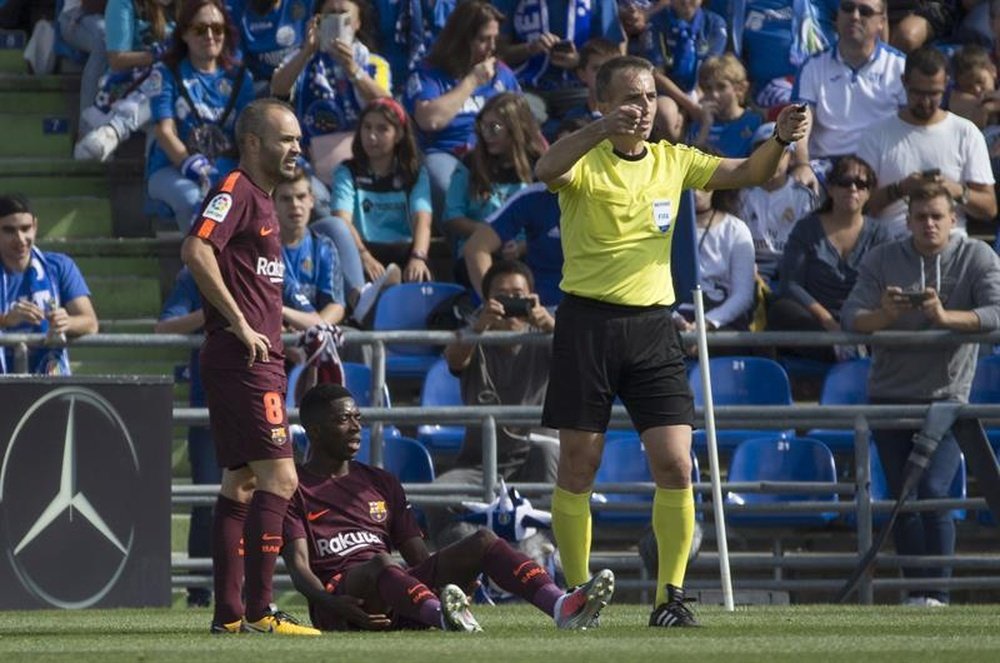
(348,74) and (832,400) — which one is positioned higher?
(348,74)

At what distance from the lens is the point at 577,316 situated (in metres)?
8.57

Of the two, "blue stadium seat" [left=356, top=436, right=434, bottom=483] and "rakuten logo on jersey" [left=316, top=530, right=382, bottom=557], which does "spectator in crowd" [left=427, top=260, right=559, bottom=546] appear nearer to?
"blue stadium seat" [left=356, top=436, right=434, bottom=483]

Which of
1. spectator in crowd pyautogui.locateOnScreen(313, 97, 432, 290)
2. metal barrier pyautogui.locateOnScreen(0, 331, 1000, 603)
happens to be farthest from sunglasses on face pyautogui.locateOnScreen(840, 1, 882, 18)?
metal barrier pyautogui.locateOnScreen(0, 331, 1000, 603)

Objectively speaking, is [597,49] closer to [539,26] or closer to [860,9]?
[539,26]

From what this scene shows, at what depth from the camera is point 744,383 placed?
40.9 feet

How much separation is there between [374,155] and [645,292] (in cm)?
534

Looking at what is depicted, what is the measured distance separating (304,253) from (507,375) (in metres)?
1.35

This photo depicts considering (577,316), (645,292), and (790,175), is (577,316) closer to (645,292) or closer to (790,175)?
(645,292)

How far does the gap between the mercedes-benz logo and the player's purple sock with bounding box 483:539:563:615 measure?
95.8 inches

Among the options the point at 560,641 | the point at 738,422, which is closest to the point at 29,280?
the point at 738,422

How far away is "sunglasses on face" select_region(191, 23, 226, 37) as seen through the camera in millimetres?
14156

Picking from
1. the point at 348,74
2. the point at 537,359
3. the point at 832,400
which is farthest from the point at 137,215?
the point at 832,400

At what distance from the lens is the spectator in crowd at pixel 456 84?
46.5ft

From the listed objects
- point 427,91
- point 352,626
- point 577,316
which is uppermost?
point 427,91
